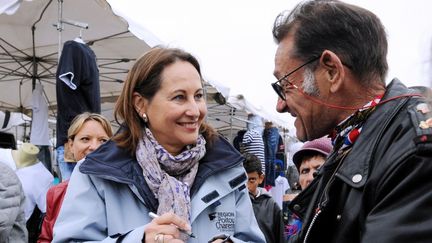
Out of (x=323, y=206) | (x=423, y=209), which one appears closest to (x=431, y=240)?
(x=423, y=209)

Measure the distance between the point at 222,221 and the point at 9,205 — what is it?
1.64 metres

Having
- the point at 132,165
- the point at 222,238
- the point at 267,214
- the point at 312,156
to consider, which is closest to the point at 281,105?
the point at 222,238

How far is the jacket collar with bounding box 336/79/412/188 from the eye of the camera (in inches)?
45.7

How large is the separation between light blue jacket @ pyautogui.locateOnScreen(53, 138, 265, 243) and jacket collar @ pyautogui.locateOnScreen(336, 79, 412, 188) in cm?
73

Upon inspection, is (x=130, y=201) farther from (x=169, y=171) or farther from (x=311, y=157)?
(x=311, y=157)

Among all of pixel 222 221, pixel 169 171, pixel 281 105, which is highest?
pixel 281 105

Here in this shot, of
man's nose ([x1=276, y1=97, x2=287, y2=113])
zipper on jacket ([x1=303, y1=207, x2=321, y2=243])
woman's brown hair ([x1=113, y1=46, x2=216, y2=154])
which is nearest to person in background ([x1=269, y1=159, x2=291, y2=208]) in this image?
woman's brown hair ([x1=113, y1=46, x2=216, y2=154])

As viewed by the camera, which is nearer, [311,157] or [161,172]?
[161,172]

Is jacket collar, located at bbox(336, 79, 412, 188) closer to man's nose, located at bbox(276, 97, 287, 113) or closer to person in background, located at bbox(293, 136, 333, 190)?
man's nose, located at bbox(276, 97, 287, 113)

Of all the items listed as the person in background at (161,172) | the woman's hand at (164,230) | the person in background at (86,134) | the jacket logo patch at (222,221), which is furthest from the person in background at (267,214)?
the woman's hand at (164,230)

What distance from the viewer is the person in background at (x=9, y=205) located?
286 cm

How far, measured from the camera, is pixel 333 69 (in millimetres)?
1409

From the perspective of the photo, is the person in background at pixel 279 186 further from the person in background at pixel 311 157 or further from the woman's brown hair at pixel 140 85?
the woman's brown hair at pixel 140 85

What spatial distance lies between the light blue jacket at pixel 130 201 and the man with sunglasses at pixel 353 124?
1.62 ft
